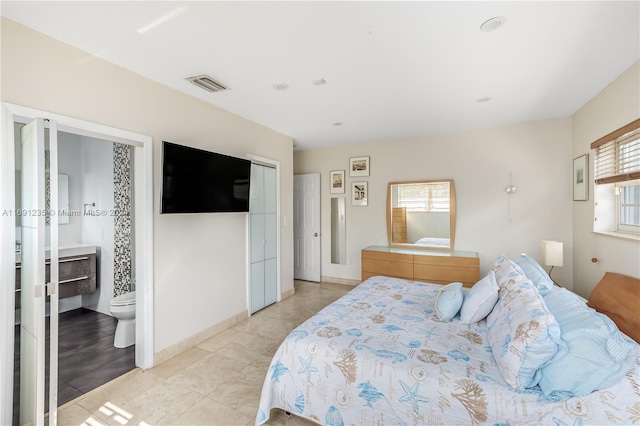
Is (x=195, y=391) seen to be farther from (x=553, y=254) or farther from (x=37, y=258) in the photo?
(x=553, y=254)

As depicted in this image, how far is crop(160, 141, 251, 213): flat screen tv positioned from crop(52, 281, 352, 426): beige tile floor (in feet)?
4.71

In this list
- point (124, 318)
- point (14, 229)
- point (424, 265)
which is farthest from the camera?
point (424, 265)

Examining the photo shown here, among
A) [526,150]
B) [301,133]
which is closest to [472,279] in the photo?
[526,150]

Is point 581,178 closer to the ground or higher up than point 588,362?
higher up

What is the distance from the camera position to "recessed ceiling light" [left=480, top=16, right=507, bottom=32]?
5.72 ft

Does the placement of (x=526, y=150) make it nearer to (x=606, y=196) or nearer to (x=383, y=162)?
(x=606, y=196)

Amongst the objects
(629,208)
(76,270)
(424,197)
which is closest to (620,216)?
(629,208)

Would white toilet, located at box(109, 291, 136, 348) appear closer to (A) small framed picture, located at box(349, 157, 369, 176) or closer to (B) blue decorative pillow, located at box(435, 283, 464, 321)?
(B) blue decorative pillow, located at box(435, 283, 464, 321)

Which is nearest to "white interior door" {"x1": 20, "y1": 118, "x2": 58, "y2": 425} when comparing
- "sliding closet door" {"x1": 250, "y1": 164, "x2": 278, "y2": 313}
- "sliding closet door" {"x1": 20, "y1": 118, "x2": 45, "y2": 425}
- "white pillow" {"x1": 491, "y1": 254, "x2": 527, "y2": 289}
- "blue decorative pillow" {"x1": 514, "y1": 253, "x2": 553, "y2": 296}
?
"sliding closet door" {"x1": 20, "y1": 118, "x2": 45, "y2": 425}

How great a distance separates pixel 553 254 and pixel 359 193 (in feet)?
9.35

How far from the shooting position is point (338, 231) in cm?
530

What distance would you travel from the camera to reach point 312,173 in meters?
5.48

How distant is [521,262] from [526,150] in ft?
7.09

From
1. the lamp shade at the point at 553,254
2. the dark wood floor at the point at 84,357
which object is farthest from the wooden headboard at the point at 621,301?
the dark wood floor at the point at 84,357
